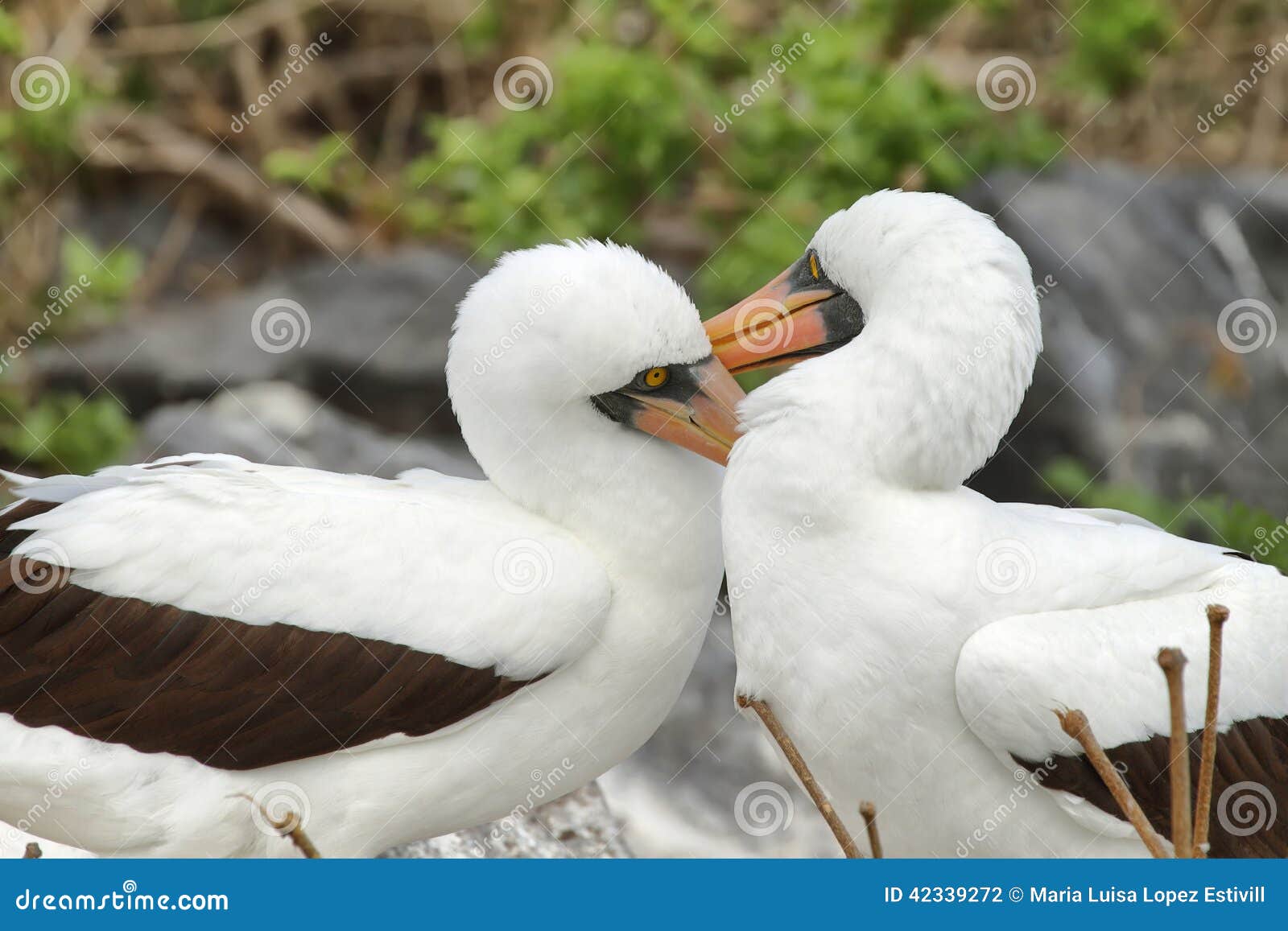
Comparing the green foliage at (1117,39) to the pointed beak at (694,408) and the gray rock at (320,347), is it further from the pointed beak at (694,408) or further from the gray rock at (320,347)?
the pointed beak at (694,408)

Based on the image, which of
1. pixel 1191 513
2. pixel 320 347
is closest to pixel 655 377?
pixel 1191 513

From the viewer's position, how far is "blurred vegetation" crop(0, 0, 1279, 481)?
7926 millimetres

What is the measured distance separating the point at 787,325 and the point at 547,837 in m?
2.08

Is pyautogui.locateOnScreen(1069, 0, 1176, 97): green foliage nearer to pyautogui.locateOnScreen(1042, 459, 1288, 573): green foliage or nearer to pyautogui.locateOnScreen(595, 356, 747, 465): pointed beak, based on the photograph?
pyautogui.locateOnScreen(1042, 459, 1288, 573): green foliage

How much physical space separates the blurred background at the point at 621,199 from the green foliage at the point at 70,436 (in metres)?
0.03

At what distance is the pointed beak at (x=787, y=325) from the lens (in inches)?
159

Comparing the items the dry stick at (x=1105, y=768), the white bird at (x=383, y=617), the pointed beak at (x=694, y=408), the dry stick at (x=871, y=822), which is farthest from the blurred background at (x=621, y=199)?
the dry stick at (x=1105, y=768)

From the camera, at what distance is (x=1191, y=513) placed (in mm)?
5656

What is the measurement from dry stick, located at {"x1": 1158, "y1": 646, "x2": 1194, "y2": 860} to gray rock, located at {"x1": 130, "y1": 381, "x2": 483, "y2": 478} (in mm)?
4161

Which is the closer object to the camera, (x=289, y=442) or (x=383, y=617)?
(x=383, y=617)

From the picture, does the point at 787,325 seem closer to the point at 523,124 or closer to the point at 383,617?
the point at 383,617

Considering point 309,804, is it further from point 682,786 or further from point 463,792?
point 682,786

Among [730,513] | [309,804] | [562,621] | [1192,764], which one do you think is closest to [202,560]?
[309,804]

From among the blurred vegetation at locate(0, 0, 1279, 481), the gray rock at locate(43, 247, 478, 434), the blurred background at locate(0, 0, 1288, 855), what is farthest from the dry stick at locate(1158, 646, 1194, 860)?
the gray rock at locate(43, 247, 478, 434)
